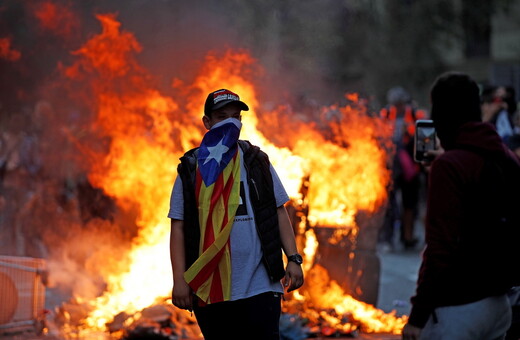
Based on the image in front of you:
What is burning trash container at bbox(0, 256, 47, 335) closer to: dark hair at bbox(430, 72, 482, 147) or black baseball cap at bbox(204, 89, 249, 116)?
black baseball cap at bbox(204, 89, 249, 116)

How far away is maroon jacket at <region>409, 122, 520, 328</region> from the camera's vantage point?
2.79 meters

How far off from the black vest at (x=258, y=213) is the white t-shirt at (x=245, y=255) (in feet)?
0.08

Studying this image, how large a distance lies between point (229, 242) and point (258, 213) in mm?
177

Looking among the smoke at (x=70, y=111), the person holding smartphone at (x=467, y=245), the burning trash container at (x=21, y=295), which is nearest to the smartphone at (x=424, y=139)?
the person holding smartphone at (x=467, y=245)

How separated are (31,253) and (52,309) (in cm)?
280

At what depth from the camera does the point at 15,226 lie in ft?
33.2

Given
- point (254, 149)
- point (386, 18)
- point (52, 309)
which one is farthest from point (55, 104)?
point (386, 18)

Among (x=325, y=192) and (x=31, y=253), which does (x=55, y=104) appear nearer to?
(x=31, y=253)

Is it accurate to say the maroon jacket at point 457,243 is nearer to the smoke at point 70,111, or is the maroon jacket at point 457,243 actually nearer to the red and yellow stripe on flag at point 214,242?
the red and yellow stripe on flag at point 214,242

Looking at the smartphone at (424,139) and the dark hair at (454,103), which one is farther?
the smartphone at (424,139)

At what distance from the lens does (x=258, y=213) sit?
3.39 meters

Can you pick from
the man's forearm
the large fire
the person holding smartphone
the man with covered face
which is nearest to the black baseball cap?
the man with covered face

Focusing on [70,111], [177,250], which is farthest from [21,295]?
[70,111]

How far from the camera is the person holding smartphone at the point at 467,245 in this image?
2.80 meters
